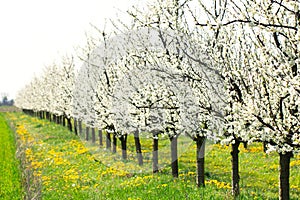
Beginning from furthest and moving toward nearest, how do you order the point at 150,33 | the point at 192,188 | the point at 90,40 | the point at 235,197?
the point at 90,40 → the point at 150,33 → the point at 192,188 → the point at 235,197

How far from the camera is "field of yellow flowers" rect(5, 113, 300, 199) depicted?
35.9 feet

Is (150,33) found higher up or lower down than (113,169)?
higher up

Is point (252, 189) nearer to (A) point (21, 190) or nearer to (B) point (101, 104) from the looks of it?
(A) point (21, 190)

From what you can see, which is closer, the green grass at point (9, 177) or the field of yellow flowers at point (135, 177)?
the field of yellow flowers at point (135, 177)

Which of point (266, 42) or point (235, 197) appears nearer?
point (266, 42)

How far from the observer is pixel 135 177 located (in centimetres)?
1406

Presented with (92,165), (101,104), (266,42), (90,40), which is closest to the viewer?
(266,42)

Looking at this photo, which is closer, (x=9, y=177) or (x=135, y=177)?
(x=135, y=177)

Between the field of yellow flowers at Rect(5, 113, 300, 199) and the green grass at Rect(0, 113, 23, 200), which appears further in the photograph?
the green grass at Rect(0, 113, 23, 200)

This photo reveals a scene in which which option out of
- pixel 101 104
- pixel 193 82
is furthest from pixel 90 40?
pixel 193 82

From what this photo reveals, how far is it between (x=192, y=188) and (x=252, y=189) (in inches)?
74.4

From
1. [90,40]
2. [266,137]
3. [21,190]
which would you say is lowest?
[21,190]

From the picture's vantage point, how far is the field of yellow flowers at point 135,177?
10.9 meters

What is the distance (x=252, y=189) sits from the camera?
11.5 meters
